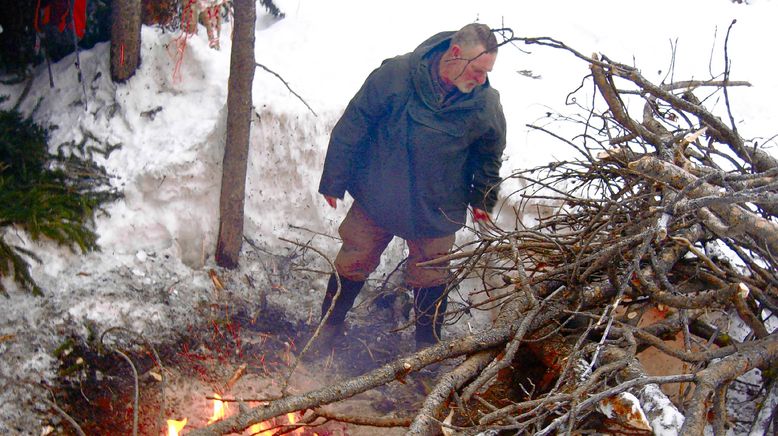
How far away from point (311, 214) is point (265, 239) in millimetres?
420

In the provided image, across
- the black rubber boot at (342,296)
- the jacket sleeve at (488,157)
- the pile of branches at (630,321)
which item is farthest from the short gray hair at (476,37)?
the black rubber boot at (342,296)

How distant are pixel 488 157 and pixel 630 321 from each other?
161cm

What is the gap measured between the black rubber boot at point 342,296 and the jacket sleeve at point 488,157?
3.37 ft

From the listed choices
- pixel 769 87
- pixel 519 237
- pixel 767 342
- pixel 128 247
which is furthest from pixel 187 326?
pixel 769 87

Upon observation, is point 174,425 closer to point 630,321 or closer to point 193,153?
point 193,153

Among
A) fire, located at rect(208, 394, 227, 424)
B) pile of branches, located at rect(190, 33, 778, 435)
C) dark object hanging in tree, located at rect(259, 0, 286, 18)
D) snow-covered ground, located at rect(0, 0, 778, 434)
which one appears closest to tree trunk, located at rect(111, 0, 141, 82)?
snow-covered ground, located at rect(0, 0, 778, 434)

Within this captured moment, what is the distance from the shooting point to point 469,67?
3.46 metres

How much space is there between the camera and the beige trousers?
161 inches

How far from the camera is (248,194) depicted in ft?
16.0

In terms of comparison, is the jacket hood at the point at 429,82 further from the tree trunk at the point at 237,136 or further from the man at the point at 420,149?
the tree trunk at the point at 237,136

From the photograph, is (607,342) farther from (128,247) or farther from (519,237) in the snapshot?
(128,247)

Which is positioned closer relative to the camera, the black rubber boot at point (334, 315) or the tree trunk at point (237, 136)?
the tree trunk at point (237, 136)

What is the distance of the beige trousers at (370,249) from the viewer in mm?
4082

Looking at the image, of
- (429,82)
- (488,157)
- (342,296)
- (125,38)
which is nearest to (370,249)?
(342,296)
